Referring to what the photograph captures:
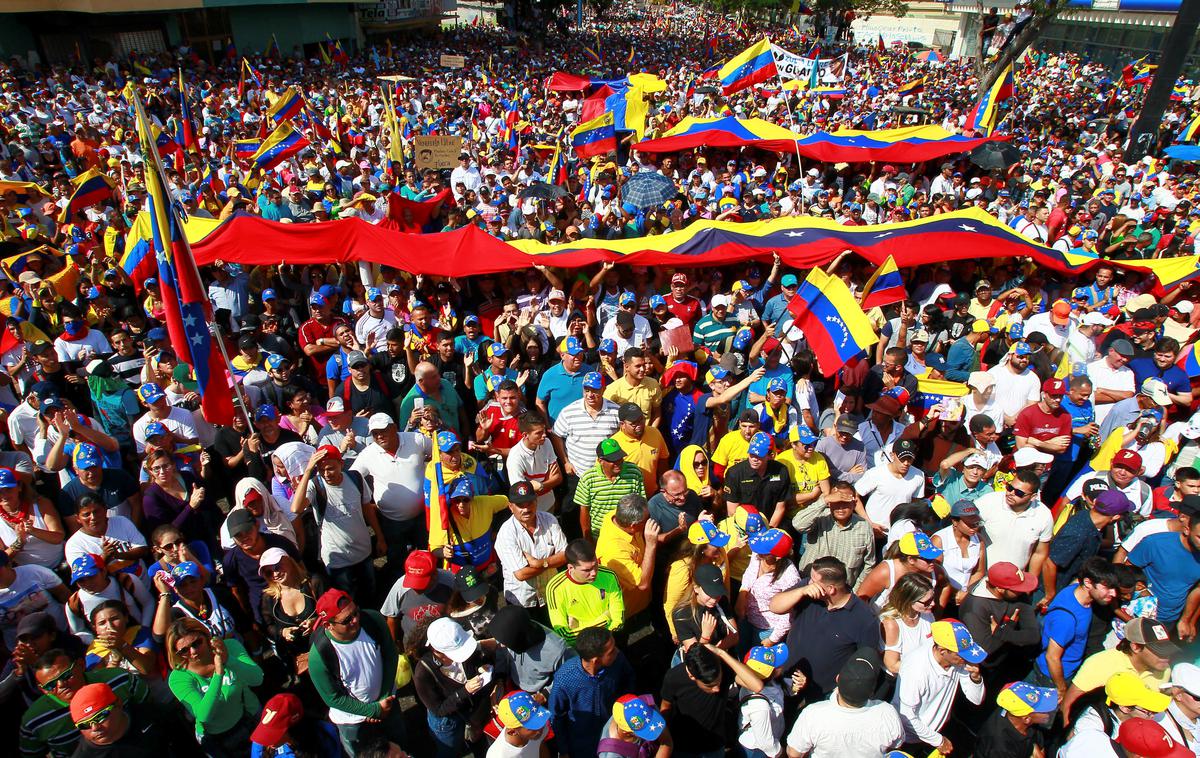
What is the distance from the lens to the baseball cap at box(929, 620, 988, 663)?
10.5 feet

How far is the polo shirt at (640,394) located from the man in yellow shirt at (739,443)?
0.73m

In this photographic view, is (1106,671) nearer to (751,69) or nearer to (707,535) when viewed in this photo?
(707,535)

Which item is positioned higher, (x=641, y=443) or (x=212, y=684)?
(x=641, y=443)

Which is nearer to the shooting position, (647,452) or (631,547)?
(631,547)

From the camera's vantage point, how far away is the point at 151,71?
24.0 m

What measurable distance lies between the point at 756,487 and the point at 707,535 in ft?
3.10

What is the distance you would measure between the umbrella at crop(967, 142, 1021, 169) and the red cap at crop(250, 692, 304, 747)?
15.2 meters

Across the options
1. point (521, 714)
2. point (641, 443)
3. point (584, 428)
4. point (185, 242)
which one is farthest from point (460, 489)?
point (185, 242)

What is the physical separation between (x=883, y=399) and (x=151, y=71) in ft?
93.1

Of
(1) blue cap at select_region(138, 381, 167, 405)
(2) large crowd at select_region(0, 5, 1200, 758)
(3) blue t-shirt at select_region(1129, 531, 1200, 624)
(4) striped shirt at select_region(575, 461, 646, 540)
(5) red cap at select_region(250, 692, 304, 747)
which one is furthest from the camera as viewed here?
(1) blue cap at select_region(138, 381, 167, 405)

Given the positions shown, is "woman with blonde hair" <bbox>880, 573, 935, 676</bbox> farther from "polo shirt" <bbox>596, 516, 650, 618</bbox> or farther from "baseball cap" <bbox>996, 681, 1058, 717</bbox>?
"polo shirt" <bbox>596, 516, 650, 618</bbox>

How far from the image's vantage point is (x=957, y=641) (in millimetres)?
3225

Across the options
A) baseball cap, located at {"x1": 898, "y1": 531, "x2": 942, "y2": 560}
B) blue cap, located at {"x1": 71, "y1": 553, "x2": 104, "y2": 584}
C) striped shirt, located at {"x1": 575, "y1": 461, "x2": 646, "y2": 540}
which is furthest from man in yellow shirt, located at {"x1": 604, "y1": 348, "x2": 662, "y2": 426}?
blue cap, located at {"x1": 71, "y1": 553, "x2": 104, "y2": 584}

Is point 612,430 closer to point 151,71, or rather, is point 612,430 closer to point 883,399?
point 883,399
